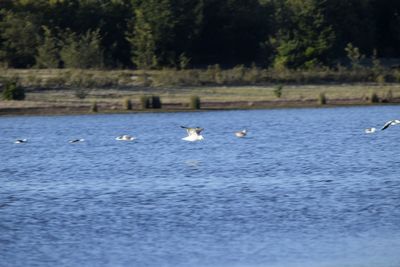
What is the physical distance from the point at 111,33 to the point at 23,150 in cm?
3239

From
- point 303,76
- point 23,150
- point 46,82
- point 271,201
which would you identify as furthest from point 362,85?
point 271,201

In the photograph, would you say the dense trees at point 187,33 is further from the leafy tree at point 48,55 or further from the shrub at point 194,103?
the shrub at point 194,103

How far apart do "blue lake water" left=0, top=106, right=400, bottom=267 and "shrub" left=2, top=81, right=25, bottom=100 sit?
7682 mm

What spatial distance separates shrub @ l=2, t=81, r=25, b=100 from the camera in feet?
151

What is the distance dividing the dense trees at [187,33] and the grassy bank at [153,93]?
468 centimetres

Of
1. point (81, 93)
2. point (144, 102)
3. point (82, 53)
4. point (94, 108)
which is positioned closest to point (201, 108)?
point (144, 102)

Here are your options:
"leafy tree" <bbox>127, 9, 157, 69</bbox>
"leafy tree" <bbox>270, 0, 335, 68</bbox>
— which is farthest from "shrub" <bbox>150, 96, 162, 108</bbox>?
"leafy tree" <bbox>270, 0, 335, 68</bbox>

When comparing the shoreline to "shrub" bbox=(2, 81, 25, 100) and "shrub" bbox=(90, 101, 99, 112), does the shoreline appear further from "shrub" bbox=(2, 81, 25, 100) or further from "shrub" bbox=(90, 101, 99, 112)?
"shrub" bbox=(2, 81, 25, 100)

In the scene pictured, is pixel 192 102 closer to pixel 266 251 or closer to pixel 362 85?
pixel 362 85

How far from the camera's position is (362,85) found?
5347cm

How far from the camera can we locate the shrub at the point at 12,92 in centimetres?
4616

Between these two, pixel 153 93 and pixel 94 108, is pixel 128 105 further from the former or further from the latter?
pixel 153 93

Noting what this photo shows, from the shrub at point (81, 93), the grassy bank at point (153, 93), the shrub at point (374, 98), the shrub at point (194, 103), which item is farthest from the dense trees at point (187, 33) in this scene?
the shrub at point (194, 103)

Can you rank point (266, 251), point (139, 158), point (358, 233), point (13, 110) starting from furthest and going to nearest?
1. point (13, 110)
2. point (139, 158)
3. point (358, 233)
4. point (266, 251)
